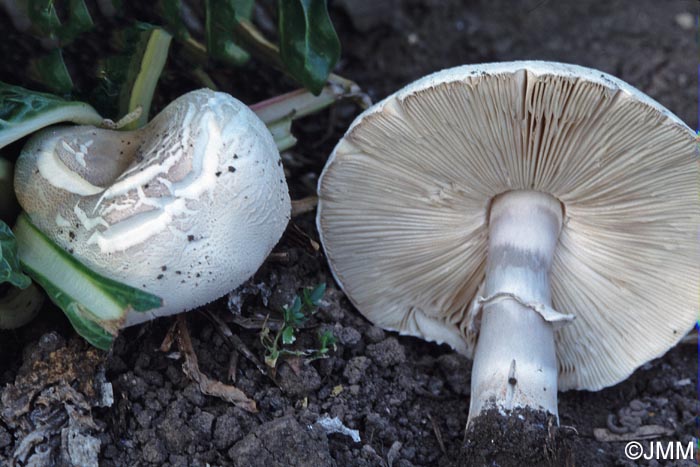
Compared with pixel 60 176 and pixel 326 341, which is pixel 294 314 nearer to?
pixel 326 341

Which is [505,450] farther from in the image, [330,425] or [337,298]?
[337,298]

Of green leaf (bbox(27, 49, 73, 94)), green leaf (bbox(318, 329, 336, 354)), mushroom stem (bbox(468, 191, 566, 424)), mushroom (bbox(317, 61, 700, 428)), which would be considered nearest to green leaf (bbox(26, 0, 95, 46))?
green leaf (bbox(27, 49, 73, 94))

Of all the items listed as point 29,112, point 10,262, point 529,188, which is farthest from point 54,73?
point 529,188

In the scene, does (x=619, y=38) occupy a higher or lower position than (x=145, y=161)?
higher

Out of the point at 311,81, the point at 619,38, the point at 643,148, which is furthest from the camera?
the point at 619,38

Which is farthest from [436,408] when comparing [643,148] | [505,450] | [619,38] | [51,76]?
[619,38]
